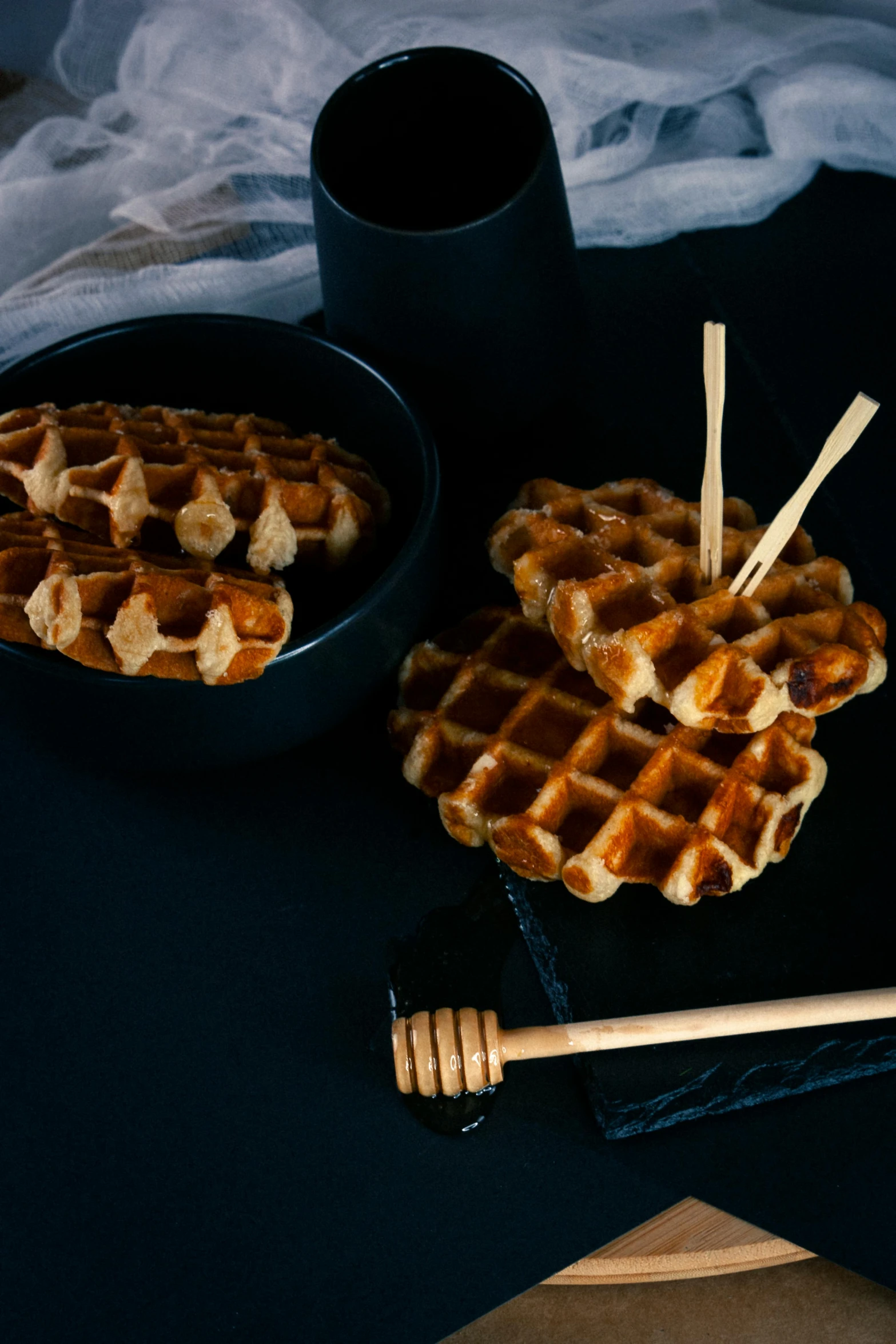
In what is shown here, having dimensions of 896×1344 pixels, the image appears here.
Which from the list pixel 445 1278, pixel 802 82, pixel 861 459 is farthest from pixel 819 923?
pixel 802 82

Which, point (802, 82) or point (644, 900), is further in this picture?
point (802, 82)

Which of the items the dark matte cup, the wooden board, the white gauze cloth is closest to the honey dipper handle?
the wooden board

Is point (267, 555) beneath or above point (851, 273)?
above

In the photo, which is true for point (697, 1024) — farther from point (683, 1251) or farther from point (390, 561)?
point (390, 561)

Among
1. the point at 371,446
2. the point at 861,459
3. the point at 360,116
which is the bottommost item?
the point at 861,459

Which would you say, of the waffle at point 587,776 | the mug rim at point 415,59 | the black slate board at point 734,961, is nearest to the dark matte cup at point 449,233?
the mug rim at point 415,59

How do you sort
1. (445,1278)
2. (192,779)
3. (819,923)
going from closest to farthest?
(445,1278)
(819,923)
(192,779)

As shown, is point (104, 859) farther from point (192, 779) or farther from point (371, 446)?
point (371, 446)

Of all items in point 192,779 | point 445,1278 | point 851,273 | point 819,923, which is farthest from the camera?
point 851,273
